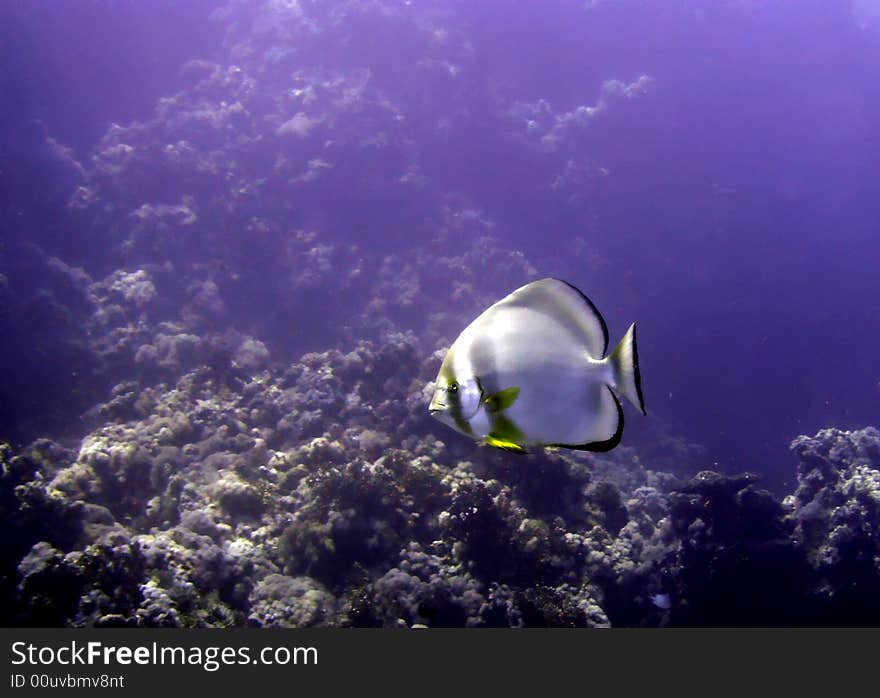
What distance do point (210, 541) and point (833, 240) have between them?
35495 mm

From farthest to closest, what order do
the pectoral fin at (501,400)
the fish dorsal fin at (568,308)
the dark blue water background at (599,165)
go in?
the dark blue water background at (599,165)
the fish dorsal fin at (568,308)
the pectoral fin at (501,400)

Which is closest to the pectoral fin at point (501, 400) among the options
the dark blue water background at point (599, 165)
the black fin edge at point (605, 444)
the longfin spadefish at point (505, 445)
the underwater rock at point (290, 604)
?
the longfin spadefish at point (505, 445)

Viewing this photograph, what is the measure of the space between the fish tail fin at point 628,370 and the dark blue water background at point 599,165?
1773 centimetres

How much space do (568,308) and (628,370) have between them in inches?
13.8

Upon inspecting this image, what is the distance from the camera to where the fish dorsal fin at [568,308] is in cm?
185

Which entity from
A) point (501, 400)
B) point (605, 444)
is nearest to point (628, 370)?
point (605, 444)

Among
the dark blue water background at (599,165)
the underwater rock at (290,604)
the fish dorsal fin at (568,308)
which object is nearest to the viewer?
the fish dorsal fin at (568,308)

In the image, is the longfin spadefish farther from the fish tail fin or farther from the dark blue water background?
the dark blue water background

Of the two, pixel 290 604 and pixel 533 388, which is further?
pixel 290 604

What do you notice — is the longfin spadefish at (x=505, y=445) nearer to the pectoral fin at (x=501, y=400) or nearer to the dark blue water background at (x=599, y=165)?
the pectoral fin at (x=501, y=400)

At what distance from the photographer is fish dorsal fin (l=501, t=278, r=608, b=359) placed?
185cm

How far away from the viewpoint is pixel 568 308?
1884 mm

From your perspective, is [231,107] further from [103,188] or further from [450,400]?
[450,400]

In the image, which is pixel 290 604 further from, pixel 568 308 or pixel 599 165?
pixel 599 165
